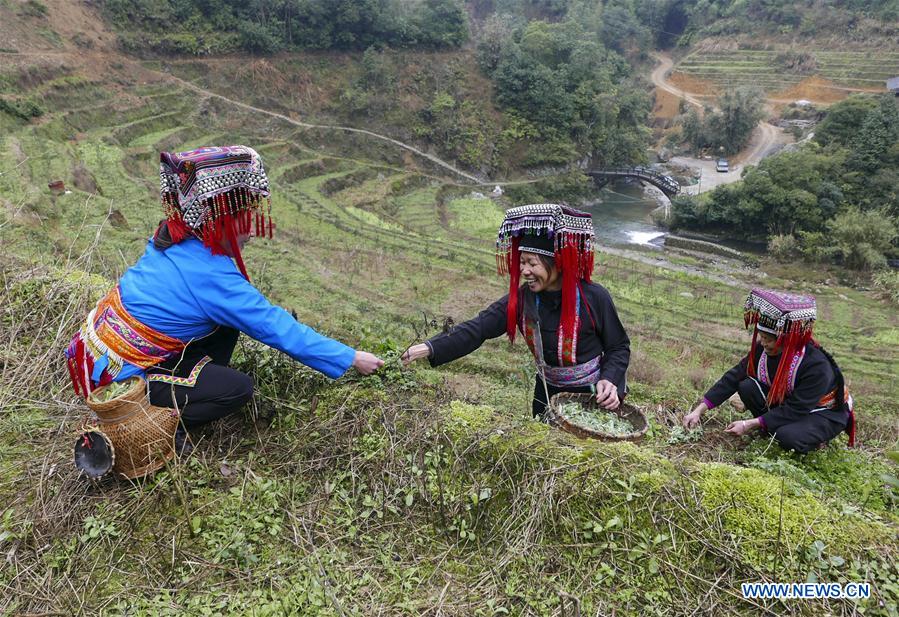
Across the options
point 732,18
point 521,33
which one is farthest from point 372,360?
point 732,18

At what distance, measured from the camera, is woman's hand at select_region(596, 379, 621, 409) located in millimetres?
2715

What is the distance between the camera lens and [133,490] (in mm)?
2232

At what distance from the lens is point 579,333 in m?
2.94

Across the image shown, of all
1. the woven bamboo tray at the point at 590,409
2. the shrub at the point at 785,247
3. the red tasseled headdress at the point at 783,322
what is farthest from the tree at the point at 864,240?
the woven bamboo tray at the point at 590,409

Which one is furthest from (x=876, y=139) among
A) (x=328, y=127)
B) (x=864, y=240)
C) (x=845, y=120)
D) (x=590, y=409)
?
(x=590, y=409)

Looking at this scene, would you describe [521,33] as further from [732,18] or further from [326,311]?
[326,311]

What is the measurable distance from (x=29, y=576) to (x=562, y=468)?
1985 mm

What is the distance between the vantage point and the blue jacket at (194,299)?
7.59ft

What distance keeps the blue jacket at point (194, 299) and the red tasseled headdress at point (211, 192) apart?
78mm

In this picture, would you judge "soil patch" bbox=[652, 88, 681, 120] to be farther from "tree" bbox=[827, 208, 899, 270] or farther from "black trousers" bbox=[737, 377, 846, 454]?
"black trousers" bbox=[737, 377, 846, 454]

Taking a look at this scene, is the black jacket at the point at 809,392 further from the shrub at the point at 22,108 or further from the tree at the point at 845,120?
the tree at the point at 845,120

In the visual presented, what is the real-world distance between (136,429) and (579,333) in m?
2.17

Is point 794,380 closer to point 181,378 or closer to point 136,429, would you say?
point 181,378

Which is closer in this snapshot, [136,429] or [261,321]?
[136,429]
